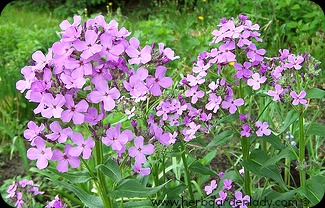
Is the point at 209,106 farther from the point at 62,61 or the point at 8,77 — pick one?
the point at 8,77

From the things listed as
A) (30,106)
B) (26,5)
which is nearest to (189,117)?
(30,106)

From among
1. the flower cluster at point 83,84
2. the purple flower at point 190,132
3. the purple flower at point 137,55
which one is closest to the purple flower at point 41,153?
the flower cluster at point 83,84

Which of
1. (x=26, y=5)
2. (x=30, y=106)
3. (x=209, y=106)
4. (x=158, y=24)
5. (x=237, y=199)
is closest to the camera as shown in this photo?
(x=209, y=106)

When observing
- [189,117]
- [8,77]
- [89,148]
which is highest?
[89,148]

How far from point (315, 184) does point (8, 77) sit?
2350 millimetres

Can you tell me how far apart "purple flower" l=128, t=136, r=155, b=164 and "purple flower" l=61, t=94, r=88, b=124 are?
184 mm

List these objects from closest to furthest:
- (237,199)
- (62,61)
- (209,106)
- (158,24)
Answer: (62,61)
(209,106)
(237,199)
(158,24)

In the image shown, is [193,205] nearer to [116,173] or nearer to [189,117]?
[189,117]

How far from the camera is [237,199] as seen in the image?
5.82 feet

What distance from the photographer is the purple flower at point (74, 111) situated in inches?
51.1

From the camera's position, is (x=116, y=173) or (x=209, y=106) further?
(x=209, y=106)

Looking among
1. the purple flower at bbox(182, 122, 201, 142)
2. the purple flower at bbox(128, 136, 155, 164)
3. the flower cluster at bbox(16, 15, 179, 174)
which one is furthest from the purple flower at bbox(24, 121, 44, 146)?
the purple flower at bbox(182, 122, 201, 142)

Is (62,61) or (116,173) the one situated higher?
(62,61)

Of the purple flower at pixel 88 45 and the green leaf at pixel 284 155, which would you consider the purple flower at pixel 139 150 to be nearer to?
the purple flower at pixel 88 45
